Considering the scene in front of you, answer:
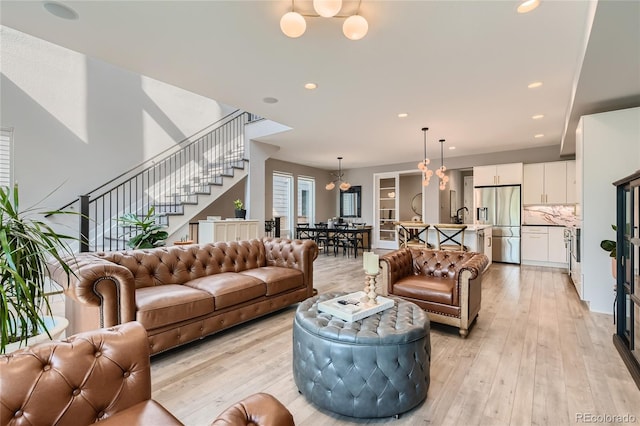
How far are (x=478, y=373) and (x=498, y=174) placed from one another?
6010 mm

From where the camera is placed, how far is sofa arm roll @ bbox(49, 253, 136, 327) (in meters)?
2.07

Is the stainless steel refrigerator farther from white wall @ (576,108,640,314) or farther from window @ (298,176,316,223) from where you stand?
window @ (298,176,316,223)

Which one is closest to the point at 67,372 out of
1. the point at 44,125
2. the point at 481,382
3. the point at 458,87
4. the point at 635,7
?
the point at 481,382

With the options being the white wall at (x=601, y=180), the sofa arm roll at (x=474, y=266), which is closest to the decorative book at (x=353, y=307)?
the sofa arm roll at (x=474, y=266)

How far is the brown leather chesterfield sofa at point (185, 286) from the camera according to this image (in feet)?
7.11

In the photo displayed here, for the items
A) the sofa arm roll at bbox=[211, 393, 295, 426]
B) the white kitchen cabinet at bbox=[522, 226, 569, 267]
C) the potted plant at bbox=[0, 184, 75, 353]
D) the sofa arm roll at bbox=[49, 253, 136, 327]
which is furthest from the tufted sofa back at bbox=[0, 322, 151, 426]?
the white kitchen cabinet at bbox=[522, 226, 569, 267]

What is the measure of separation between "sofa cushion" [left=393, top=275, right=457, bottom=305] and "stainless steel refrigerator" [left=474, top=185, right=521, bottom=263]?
175 inches

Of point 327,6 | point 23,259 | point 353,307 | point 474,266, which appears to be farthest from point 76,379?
point 474,266

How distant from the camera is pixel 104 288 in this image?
2125mm

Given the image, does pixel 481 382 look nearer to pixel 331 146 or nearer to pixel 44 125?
pixel 331 146

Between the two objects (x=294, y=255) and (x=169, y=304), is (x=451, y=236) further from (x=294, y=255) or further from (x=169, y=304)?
(x=169, y=304)

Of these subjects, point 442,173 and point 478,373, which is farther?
point 442,173

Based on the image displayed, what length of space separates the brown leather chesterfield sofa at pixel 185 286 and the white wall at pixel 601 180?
3.43 m

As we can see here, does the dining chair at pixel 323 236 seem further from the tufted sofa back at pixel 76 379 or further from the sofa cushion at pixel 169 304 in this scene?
the tufted sofa back at pixel 76 379
